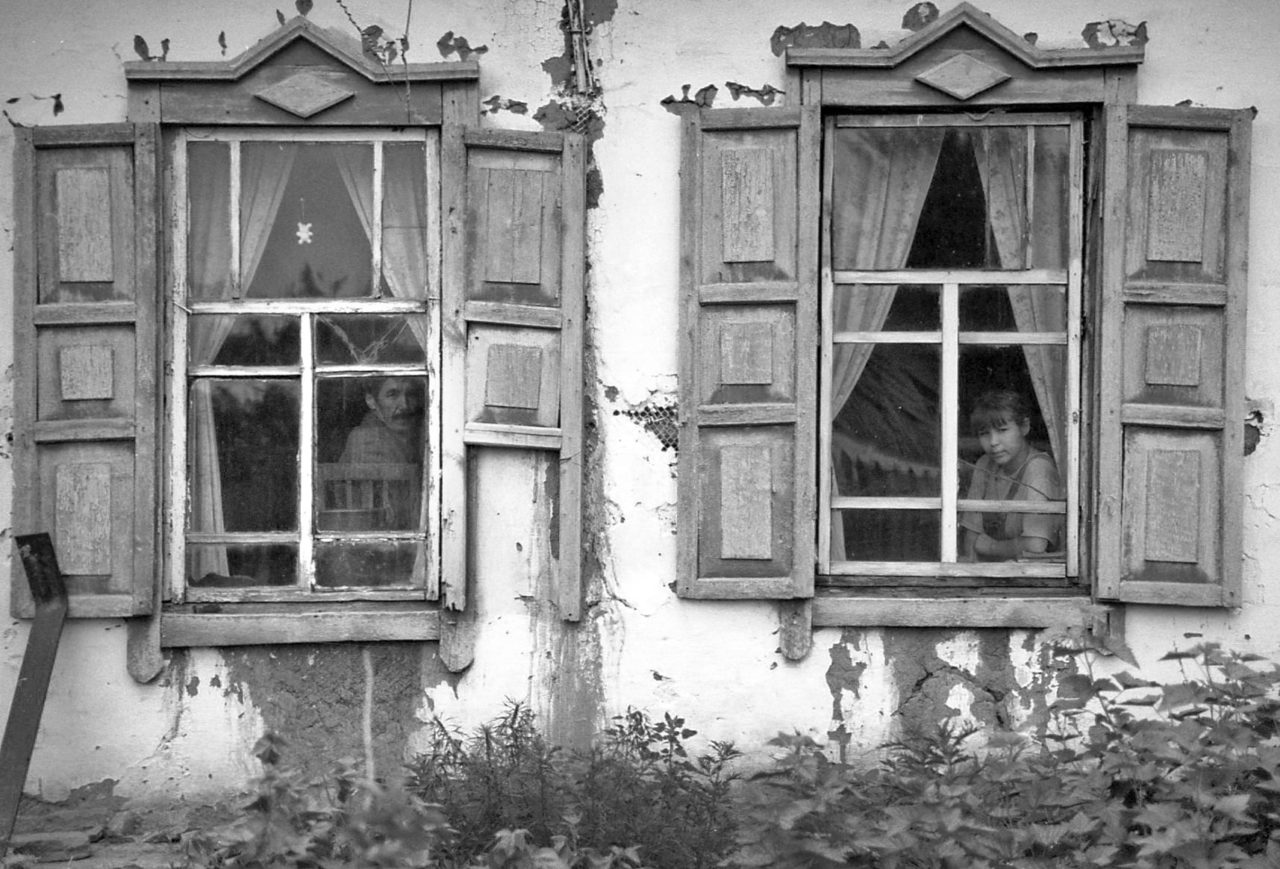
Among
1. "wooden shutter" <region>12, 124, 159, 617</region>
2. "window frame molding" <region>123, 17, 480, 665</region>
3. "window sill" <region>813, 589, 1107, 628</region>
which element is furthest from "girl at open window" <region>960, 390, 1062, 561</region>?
"wooden shutter" <region>12, 124, 159, 617</region>

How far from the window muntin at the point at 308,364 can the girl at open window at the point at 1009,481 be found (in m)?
1.97

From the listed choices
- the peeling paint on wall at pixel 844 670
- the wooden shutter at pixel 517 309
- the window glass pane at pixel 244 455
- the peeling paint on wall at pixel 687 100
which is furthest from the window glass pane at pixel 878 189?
the window glass pane at pixel 244 455

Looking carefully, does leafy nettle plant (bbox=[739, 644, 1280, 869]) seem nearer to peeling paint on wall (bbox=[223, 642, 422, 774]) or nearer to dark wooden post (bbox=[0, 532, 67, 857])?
peeling paint on wall (bbox=[223, 642, 422, 774])

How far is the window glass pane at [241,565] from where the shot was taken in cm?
492

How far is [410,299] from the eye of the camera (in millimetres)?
4922

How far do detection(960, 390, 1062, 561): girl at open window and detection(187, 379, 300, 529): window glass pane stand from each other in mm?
2424

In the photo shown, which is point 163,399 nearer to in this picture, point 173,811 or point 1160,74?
point 173,811

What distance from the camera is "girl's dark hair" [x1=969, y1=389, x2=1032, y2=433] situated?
4.96 meters

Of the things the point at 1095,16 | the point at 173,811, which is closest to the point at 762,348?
the point at 1095,16

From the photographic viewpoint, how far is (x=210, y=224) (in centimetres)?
491

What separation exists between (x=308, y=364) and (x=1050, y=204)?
2.69 meters

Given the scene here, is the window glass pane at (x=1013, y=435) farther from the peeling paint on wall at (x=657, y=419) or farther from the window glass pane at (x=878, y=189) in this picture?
the peeling paint on wall at (x=657, y=419)

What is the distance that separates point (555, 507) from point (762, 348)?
0.91 metres

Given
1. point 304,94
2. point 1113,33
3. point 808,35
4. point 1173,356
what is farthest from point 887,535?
point 304,94
